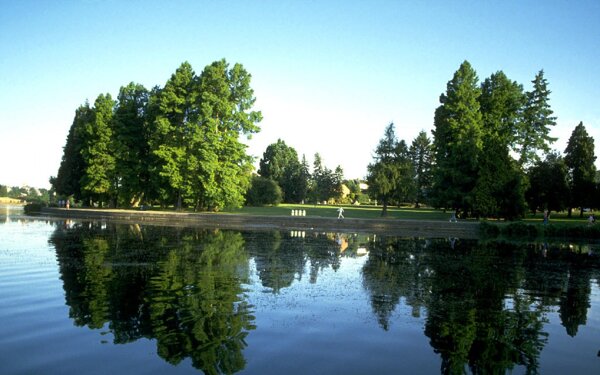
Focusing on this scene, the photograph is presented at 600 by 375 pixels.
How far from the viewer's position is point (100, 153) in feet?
189

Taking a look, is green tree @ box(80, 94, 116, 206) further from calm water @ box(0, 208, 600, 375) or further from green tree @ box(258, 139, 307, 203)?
green tree @ box(258, 139, 307, 203)

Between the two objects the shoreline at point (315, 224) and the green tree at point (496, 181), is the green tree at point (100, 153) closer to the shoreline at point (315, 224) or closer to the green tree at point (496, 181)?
the shoreline at point (315, 224)

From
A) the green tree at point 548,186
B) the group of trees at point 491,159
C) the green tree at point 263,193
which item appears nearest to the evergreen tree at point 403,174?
the group of trees at point 491,159

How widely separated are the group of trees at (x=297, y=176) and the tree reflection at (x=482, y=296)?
228ft

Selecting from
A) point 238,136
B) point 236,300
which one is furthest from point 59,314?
point 238,136

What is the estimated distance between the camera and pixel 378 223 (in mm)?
39906

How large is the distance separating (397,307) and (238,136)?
140 feet

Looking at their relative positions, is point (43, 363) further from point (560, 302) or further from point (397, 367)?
point (560, 302)

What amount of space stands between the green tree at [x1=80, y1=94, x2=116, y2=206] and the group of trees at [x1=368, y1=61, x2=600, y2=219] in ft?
104

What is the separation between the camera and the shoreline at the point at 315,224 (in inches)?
1473

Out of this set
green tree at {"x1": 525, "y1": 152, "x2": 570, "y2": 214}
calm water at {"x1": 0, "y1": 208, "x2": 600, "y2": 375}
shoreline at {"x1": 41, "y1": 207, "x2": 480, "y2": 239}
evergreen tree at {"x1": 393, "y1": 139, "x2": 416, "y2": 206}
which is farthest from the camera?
green tree at {"x1": 525, "y1": 152, "x2": 570, "y2": 214}

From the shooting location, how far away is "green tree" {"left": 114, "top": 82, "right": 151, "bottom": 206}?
5675 cm

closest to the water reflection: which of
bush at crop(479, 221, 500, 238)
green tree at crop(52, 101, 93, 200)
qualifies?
bush at crop(479, 221, 500, 238)

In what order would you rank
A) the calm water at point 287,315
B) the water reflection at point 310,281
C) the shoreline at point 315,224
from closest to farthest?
1. the calm water at point 287,315
2. the water reflection at point 310,281
3. the shoreline at point 315,224
